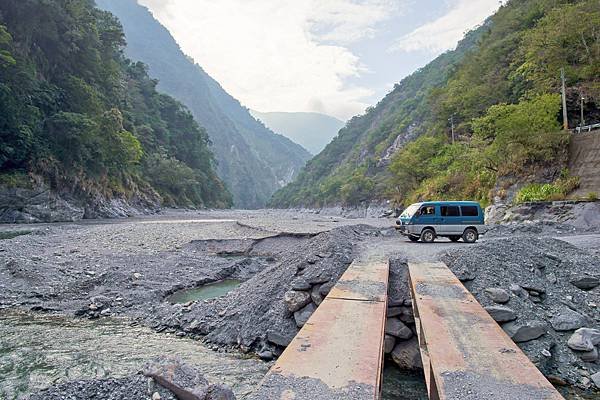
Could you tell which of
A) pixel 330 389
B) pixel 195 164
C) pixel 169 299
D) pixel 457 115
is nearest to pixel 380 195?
pixel 457 115

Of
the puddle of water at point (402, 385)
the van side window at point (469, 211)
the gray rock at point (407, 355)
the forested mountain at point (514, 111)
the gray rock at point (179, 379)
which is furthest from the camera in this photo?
the forested mountain at point (514, 111)

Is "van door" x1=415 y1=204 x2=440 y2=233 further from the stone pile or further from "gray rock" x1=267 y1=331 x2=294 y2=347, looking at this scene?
"gray rock" x1=267 y1=331 x2=294 y2=347

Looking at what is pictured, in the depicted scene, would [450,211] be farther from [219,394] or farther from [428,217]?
[219,394]

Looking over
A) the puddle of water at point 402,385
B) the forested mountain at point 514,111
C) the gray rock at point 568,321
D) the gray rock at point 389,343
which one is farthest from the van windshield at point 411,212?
the forested mountain at point 514,111

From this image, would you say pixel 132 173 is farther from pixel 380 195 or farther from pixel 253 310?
pixel 253 310

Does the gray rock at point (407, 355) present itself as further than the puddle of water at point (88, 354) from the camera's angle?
Yes

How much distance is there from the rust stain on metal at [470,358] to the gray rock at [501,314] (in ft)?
1.95

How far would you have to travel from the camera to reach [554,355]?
20.4 ft

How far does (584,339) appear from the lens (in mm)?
6312

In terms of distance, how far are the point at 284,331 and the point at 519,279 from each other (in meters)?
5.58

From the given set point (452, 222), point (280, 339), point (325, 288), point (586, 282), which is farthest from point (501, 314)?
point (452, 222)

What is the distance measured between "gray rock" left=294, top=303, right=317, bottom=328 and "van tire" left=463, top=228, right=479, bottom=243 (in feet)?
39.4

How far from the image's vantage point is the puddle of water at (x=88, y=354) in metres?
5.95

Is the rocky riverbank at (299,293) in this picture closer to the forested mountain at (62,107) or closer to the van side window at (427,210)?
the van side window at (427,210)
